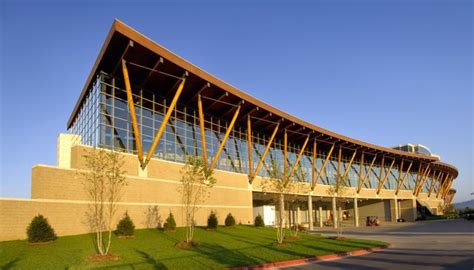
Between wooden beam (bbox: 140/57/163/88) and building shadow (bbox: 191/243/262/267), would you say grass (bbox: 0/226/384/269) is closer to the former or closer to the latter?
building shadow (bbox: 191/243/262/267)

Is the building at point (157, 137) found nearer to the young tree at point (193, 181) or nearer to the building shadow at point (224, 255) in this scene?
the young tree at point (193, 181)

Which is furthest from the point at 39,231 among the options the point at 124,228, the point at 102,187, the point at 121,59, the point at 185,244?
the point at 121,59

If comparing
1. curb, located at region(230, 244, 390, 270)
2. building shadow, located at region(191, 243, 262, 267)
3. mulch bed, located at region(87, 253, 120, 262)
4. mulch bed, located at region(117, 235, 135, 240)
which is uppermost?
mulch bed, located at region(117, 235, 135, 240)

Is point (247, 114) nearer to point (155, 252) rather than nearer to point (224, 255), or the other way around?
point (224, 255)

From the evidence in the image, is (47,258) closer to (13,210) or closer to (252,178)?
(13,210)

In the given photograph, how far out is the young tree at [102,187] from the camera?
20.9m

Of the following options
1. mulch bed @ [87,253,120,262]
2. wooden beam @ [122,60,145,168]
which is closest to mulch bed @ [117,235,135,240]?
mulch bed @ [87,253,120,262]

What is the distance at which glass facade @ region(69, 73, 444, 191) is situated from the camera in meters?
32.0

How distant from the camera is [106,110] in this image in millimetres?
31891

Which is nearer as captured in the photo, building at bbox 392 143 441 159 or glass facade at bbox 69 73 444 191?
glass facade at bbox 69 73 444 191

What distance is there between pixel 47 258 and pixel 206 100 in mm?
25532

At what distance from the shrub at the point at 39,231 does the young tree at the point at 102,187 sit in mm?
2364

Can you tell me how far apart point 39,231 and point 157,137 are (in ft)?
41.3

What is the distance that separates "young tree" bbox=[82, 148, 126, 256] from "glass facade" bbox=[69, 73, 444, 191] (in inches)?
195
